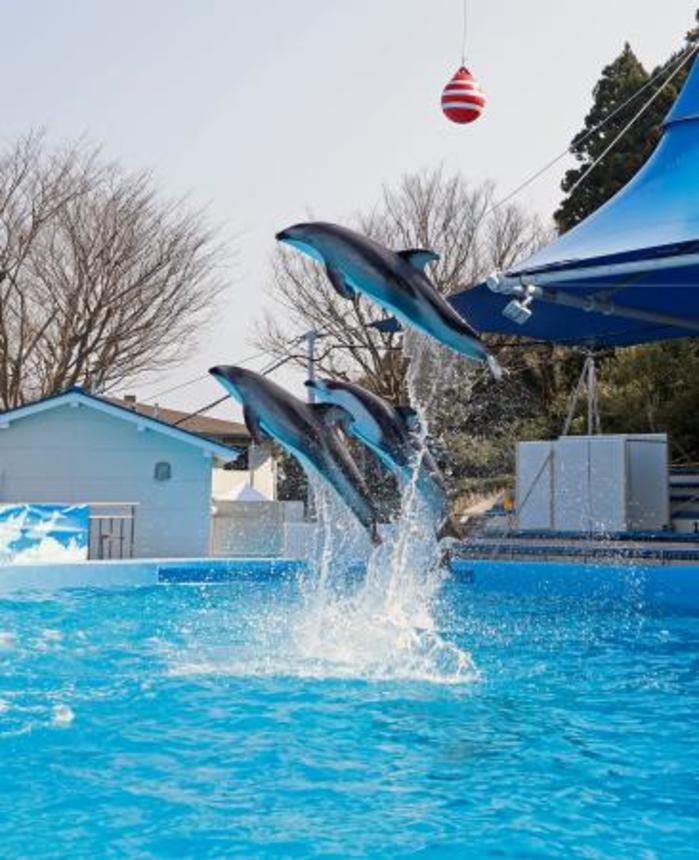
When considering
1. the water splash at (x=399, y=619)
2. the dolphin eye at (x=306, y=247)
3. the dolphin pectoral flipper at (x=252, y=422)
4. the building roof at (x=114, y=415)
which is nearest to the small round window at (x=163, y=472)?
the building roof at (x=114, y=415)

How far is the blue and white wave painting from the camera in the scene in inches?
484

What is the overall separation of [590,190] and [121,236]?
441 inches

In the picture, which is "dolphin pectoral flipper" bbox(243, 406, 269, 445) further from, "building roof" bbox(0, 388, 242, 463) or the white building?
the white building

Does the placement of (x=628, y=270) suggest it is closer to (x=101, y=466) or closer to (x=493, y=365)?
(x=493, y=365)

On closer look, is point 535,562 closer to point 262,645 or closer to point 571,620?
point 571,620

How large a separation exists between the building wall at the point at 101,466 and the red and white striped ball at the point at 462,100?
739cm

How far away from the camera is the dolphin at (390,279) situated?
16.9 feet

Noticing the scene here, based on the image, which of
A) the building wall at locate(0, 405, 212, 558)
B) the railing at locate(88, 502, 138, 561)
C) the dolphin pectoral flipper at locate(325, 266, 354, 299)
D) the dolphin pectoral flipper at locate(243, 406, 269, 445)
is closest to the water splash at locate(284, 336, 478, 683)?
the dolphin pectoral flipper at locate(243, 406, 269, 445)

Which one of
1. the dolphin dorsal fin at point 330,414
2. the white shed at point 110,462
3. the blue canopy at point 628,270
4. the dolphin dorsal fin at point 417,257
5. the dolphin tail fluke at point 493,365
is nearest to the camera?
the dolphin tail fluke at point 493,365

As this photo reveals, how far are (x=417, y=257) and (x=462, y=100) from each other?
5493mm

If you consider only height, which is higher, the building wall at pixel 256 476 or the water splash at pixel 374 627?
the building wall at pixel 256 476

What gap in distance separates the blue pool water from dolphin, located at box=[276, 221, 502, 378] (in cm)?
189

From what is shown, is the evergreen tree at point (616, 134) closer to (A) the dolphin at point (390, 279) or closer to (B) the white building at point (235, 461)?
(B) the white building at point (235, 461)

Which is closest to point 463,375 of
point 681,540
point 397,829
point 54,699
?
point 681,540
